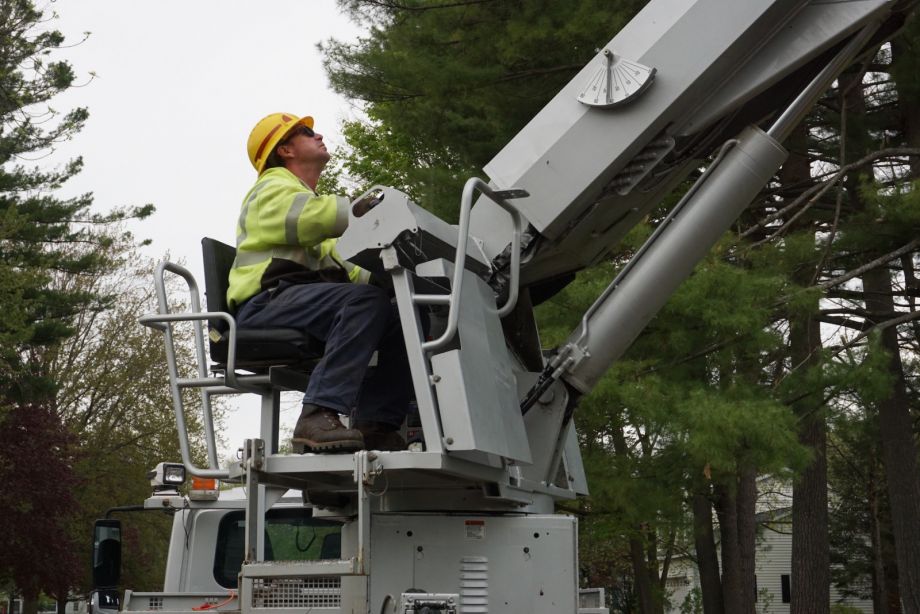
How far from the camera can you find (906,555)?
13.4 m

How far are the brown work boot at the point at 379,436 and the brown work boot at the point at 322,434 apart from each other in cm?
53

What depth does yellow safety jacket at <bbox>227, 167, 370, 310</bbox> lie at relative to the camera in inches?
195

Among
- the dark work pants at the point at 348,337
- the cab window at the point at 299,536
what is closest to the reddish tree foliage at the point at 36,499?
the cab window at the point at 299,536

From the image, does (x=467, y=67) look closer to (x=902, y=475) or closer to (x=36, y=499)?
(x=902, y=475)

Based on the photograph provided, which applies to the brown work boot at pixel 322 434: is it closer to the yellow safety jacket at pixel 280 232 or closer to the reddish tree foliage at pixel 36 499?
the yellow safety jacket at pixel 280 232

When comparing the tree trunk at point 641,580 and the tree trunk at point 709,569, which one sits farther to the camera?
the tree trunk at point 641,580

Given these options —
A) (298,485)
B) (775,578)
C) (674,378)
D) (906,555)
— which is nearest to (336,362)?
(298,485)

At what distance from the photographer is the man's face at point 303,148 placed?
5.45 meters

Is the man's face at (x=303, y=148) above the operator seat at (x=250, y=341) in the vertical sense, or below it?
above

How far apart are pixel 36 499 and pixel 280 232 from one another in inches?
864

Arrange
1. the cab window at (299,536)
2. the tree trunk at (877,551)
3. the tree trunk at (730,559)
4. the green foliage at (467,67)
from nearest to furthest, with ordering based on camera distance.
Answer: the cab window at (299,536)
the green foliage at (467,67)
the tree trunk at (730,559)
the tree trunk at (877,551)

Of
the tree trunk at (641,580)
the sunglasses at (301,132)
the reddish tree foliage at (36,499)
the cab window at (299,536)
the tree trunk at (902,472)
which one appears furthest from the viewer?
the reddish tree foliage at (36,499)

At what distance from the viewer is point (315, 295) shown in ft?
16.1

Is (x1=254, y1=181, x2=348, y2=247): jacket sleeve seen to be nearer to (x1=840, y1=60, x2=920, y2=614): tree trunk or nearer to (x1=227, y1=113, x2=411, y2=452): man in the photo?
(x1=227, y1=113, x2=411, y2=452): man
